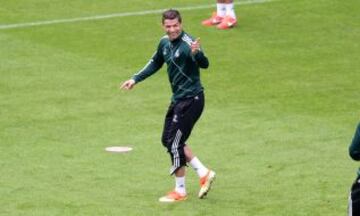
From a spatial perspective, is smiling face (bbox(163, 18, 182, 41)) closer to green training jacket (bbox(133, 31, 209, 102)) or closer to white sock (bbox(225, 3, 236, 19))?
green training jacket (bbox(133, 31, 209, 102))

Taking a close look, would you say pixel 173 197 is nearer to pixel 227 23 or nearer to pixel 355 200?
pixel 355 200

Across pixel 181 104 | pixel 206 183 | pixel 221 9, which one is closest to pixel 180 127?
pixel 181 104

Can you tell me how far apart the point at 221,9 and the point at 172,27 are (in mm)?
9619

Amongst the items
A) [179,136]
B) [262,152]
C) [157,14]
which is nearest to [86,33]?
[157,14]

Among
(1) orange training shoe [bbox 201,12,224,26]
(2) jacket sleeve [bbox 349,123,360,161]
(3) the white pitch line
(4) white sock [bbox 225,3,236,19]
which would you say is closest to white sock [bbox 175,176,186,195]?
(2) jacket sleeve [bbox 349,123,360,161]

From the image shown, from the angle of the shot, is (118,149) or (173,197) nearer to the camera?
(173,197)

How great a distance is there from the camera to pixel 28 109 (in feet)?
56.5

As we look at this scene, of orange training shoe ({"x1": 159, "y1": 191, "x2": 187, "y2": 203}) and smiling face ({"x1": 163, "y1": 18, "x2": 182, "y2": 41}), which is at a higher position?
smiling face ({"x1": 163, "y1": 18, "x2": 182, "y2": 41})

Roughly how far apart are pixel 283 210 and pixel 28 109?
6278mm

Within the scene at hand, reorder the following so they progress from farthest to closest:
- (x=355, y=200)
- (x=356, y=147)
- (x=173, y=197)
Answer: (x=173, y=197) → (x=355, y=200) → (x=356, y=147)

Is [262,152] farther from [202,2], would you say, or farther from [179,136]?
[202,2]

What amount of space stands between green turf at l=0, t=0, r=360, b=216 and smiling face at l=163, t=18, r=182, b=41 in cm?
189

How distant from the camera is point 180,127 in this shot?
12555 millimetres

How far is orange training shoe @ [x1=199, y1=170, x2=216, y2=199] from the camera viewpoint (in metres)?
12.6
